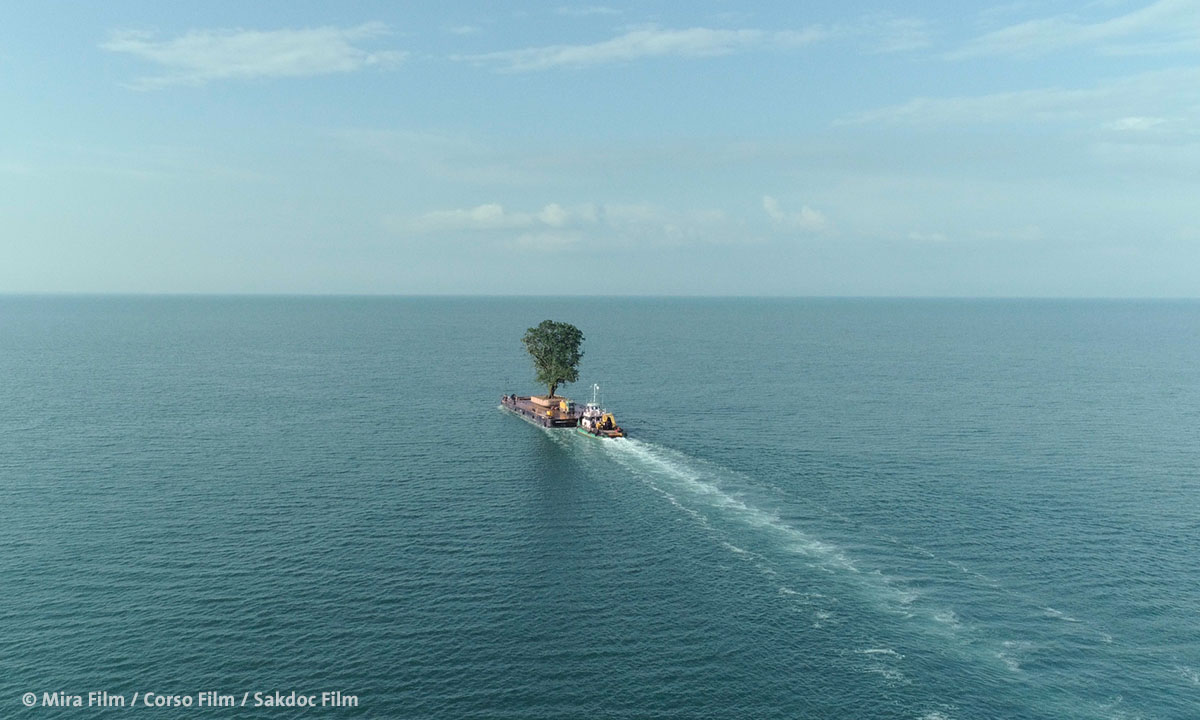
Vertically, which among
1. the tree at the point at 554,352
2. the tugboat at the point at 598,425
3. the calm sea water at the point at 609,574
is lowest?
the calm sea water at the point at 609,574

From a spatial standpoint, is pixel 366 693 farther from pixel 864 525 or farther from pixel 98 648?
pixel 864 525

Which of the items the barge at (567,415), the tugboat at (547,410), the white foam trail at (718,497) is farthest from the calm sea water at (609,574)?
the tugboat at (547,410)

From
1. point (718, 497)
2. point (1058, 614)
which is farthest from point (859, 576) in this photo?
point (718, 497)

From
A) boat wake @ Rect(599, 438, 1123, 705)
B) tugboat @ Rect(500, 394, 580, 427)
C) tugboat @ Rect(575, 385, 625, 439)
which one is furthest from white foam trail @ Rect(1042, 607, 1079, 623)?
tugboat @ Rect(500, 394, 580, 427)

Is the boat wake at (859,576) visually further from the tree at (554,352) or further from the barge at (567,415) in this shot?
the tree at (554,352)

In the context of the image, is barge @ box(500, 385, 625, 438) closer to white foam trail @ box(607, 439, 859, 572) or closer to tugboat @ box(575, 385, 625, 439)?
tugboat @ box(575, 385, 625, 439)

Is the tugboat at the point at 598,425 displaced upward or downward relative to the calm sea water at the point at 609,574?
upward
